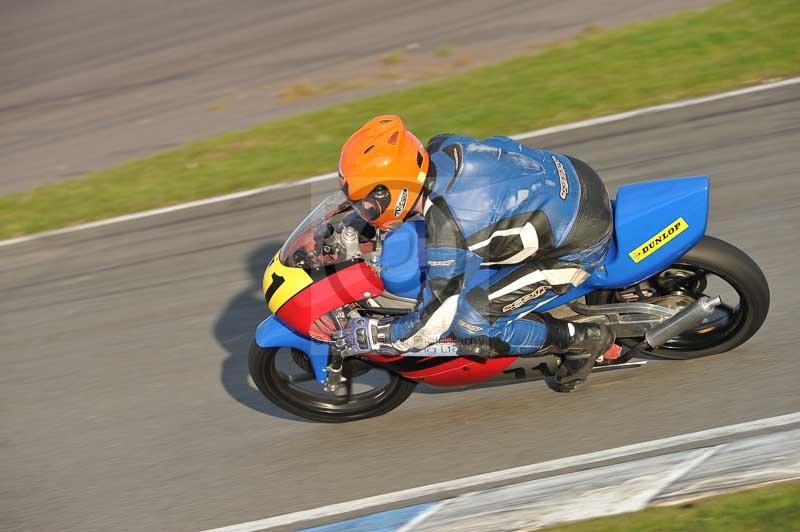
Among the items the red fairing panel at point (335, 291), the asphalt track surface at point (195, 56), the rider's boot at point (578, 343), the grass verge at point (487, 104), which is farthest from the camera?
the asphalt track surface at point (195, 56)

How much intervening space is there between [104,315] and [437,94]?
446cm

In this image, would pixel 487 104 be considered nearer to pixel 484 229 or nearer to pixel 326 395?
pixel 326 395

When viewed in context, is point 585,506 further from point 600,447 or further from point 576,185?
point 576,185

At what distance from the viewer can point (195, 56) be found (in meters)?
12.5

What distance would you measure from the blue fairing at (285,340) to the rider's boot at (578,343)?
4.11 ft

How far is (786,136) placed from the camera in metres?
8.00

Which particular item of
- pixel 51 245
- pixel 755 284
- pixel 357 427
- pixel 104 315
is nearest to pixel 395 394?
pixel 357 427

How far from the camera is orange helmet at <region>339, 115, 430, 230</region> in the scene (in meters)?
4.75

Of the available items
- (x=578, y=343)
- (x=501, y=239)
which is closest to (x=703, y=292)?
(x=578, y=343)

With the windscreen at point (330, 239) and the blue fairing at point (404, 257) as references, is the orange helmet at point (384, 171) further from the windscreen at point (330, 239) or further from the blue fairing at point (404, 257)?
the windscreen at point (330, 239)

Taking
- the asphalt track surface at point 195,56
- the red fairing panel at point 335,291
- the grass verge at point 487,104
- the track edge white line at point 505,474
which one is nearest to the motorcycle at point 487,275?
the red fairing panel at point 335,291

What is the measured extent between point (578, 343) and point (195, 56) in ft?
28.3

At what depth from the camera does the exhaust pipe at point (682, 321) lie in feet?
17.5

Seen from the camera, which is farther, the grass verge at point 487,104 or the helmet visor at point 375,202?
the grass verge at point 487,104
